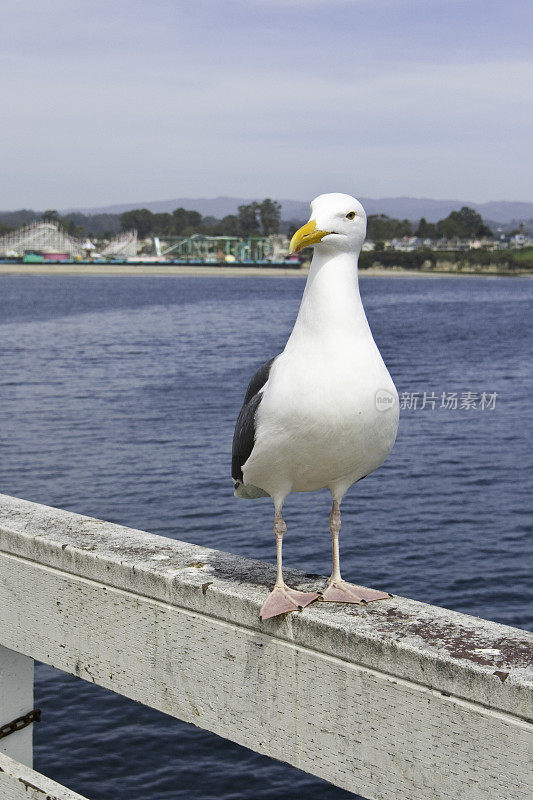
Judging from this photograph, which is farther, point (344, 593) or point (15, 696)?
point (15, 696)

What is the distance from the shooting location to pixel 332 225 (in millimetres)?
4055

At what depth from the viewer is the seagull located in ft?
13.1

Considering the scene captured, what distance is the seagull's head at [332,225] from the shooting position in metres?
4.01

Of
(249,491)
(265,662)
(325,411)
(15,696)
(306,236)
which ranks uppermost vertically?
(306,236)

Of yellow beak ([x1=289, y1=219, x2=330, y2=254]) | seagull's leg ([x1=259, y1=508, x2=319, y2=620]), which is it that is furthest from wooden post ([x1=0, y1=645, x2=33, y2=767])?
yellow beak ([x1=289, y1=219, x2=330, y2=254])

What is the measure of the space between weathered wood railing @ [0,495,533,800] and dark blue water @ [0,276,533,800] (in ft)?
17.8

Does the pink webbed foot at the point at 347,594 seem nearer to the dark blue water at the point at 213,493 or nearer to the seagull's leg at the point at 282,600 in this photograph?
the seagull's leg at the point at 282,600

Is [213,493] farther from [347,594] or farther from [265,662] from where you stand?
[265,662]

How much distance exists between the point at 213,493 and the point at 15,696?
14.6 meters

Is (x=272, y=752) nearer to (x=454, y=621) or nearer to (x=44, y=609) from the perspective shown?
(x=454, y=621)

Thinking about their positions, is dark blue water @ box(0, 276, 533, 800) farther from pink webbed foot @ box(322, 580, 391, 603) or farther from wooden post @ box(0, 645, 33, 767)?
pink webbed foot @ box(322, 580, 391, 603)

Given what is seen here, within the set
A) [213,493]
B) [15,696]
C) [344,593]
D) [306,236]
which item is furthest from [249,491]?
[213,493]

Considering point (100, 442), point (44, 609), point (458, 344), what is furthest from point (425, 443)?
point (458, 344)

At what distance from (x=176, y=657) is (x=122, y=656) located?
388mm
